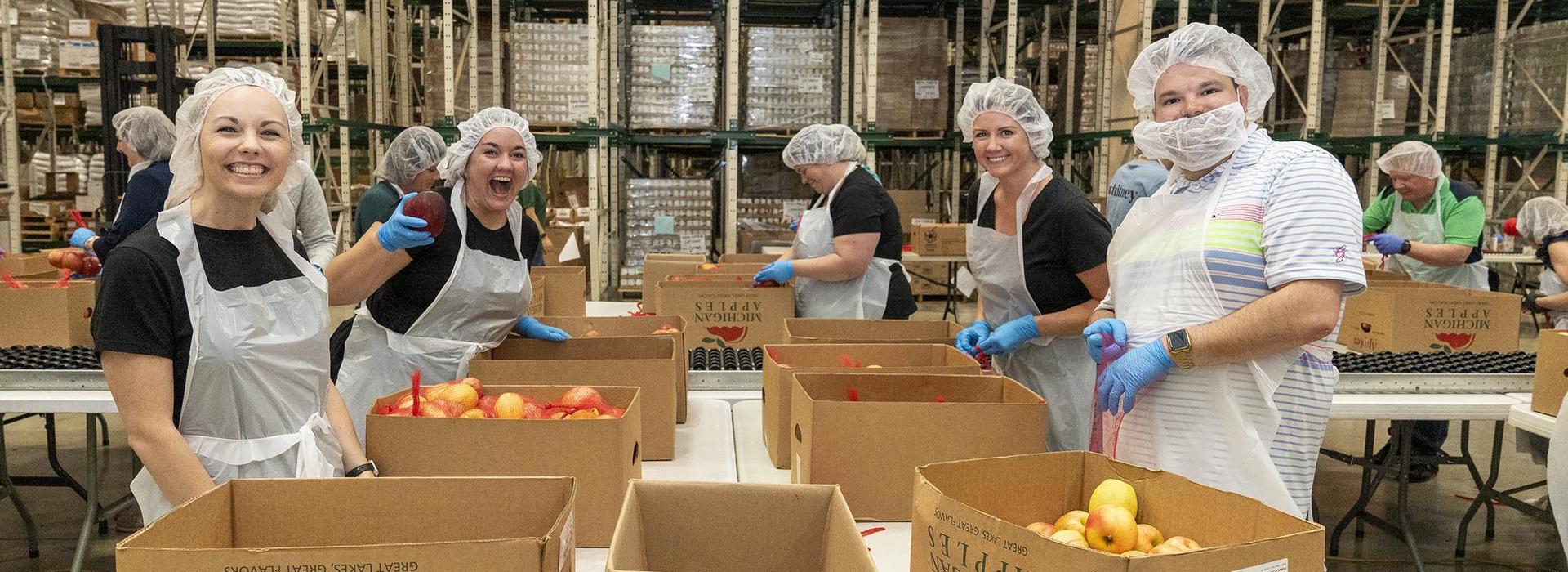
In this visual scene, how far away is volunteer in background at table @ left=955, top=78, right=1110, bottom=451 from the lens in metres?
2.76

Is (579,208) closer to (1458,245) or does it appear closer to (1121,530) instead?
(1458,245)

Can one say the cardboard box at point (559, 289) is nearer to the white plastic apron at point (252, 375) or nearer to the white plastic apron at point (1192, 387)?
the white plastic apron at point (252, 375)

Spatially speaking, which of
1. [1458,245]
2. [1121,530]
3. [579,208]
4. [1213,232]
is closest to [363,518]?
[1121,530]

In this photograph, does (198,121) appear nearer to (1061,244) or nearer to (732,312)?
(1061,244)

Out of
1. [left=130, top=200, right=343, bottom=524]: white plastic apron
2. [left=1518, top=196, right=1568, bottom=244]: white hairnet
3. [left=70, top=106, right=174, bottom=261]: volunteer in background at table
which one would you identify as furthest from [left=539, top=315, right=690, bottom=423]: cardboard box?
[left=1518, top=196, right=1568, bottom=244]: white hairnet

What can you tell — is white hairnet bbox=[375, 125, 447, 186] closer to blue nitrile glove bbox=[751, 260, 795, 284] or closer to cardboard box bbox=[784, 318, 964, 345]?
blue nitrile glove bbox=[751, 260, 795, 284]

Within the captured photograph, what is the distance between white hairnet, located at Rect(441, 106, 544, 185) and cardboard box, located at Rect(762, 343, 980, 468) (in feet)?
3.16

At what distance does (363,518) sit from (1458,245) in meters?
5.60

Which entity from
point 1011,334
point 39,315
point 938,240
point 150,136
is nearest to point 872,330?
point 1011,334

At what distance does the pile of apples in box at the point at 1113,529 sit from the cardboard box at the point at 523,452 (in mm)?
749

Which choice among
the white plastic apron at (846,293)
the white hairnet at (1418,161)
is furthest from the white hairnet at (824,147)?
the white hairnet at (1418,161)

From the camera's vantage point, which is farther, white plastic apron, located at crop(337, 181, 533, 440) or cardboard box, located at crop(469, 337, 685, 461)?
white plastic apron, located at crop(337, 181, 533, 440)

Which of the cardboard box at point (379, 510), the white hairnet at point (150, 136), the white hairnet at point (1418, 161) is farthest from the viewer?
the white hairnet at point (1418, 161)

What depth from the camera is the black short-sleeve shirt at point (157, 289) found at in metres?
1.70
